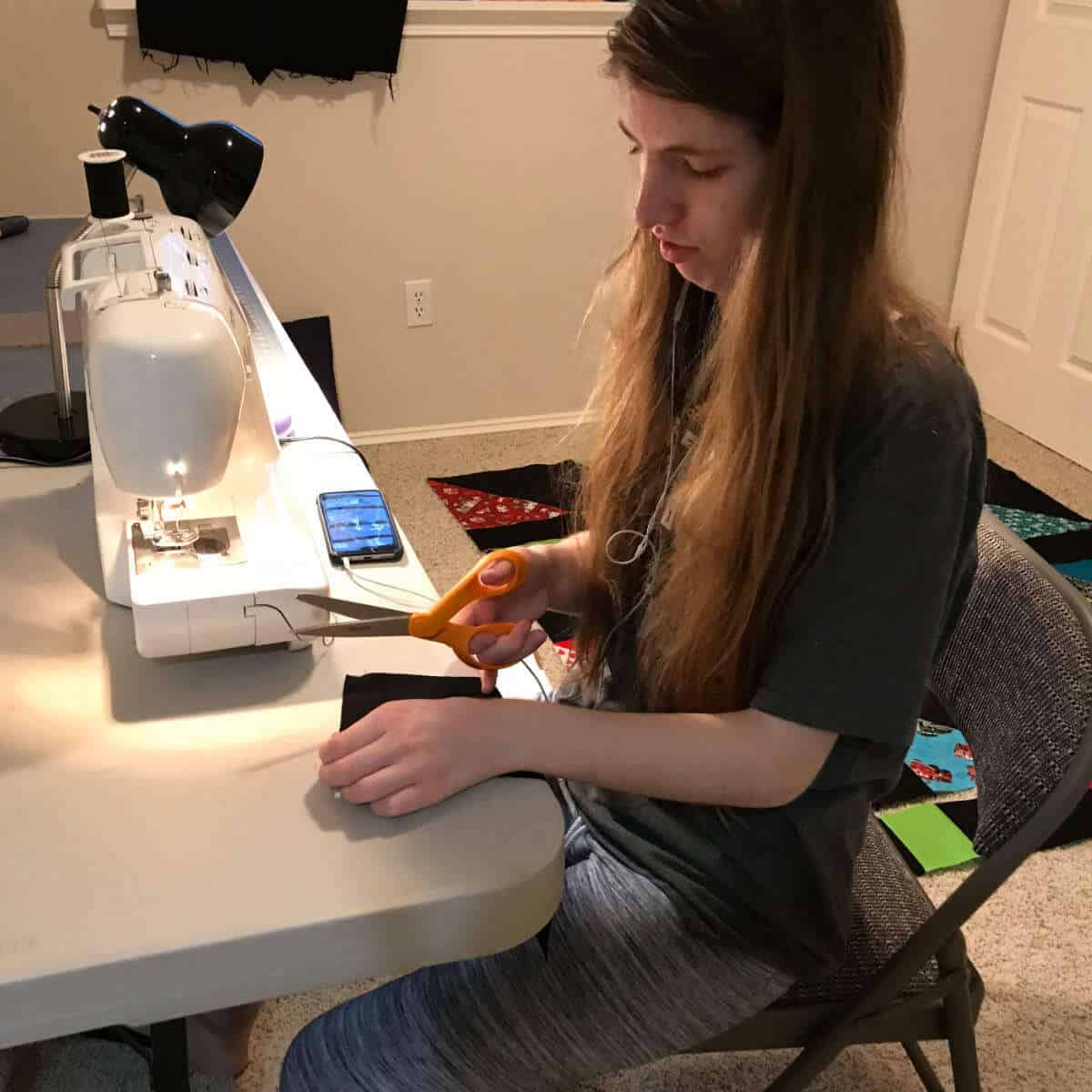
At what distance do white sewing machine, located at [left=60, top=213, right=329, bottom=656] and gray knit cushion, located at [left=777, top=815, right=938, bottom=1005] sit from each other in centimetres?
51

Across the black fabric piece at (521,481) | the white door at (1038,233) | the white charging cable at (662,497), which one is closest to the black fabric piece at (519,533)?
the black fabric piece at (521,481)

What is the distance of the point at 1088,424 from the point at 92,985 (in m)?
2.93

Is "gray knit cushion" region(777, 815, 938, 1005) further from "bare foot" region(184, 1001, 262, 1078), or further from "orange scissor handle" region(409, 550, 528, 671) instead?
"bare foot" region(184, 1001, 262, 1078)

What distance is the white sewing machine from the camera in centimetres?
83

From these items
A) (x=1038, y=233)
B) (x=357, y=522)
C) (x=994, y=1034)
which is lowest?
(x=994, y=1034)

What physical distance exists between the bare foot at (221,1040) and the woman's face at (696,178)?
963 millimetres

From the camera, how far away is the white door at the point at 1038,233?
296cm

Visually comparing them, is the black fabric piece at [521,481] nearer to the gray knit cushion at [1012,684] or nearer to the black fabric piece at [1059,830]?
the black fabric piece at [1059,830]

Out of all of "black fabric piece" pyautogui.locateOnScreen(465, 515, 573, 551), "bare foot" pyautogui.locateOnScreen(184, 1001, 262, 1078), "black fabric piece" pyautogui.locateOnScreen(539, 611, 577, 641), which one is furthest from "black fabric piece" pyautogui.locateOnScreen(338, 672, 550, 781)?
"black fabric piece" pyautogui.locateOnScreen(465, 515, 573, 551)

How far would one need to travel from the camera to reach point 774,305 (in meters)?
0.79

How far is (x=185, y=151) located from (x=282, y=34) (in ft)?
5.17

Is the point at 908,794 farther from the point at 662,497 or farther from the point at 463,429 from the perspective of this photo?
the point at 463,429

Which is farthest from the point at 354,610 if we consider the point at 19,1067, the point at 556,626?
the point at 556,626

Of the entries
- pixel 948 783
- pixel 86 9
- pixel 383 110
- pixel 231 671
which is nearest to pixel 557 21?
pixel 383 110
